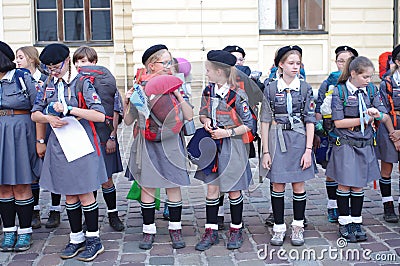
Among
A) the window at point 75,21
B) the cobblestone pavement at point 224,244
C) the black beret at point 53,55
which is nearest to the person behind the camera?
the black beret at point 53,55

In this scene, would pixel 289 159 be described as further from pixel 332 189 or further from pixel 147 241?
pixel 147 241

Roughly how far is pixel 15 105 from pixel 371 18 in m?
10.4

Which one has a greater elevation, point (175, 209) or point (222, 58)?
point (222, 58)

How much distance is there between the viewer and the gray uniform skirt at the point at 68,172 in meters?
4.88

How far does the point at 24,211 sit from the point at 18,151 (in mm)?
570

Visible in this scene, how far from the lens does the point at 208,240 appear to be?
17.3ft

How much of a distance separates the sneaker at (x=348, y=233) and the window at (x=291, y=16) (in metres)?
8.89

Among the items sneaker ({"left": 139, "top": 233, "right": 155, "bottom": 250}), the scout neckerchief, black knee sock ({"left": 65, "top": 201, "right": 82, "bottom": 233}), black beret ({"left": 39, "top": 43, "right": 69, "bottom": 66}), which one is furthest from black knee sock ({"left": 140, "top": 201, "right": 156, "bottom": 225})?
the scout neckerchief

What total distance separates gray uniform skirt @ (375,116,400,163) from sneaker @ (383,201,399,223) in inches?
18.7

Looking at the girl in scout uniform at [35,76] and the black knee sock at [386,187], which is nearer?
the girl in scout uniform at [35,76]

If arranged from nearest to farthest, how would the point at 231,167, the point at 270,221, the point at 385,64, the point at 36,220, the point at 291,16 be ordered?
the point at 231,167 < the point at 270,221 < the point at 36,220 < the point at 385,64 < the point at 291,16

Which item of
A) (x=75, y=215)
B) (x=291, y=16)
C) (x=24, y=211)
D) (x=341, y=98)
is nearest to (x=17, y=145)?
(x=24, y=211)

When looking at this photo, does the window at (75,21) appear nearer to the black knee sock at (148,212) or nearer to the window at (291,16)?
the window at (291,16)

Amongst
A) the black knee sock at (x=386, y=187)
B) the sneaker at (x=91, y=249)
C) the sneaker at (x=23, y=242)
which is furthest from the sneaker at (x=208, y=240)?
the black knee sock at (x=386, y=187)
